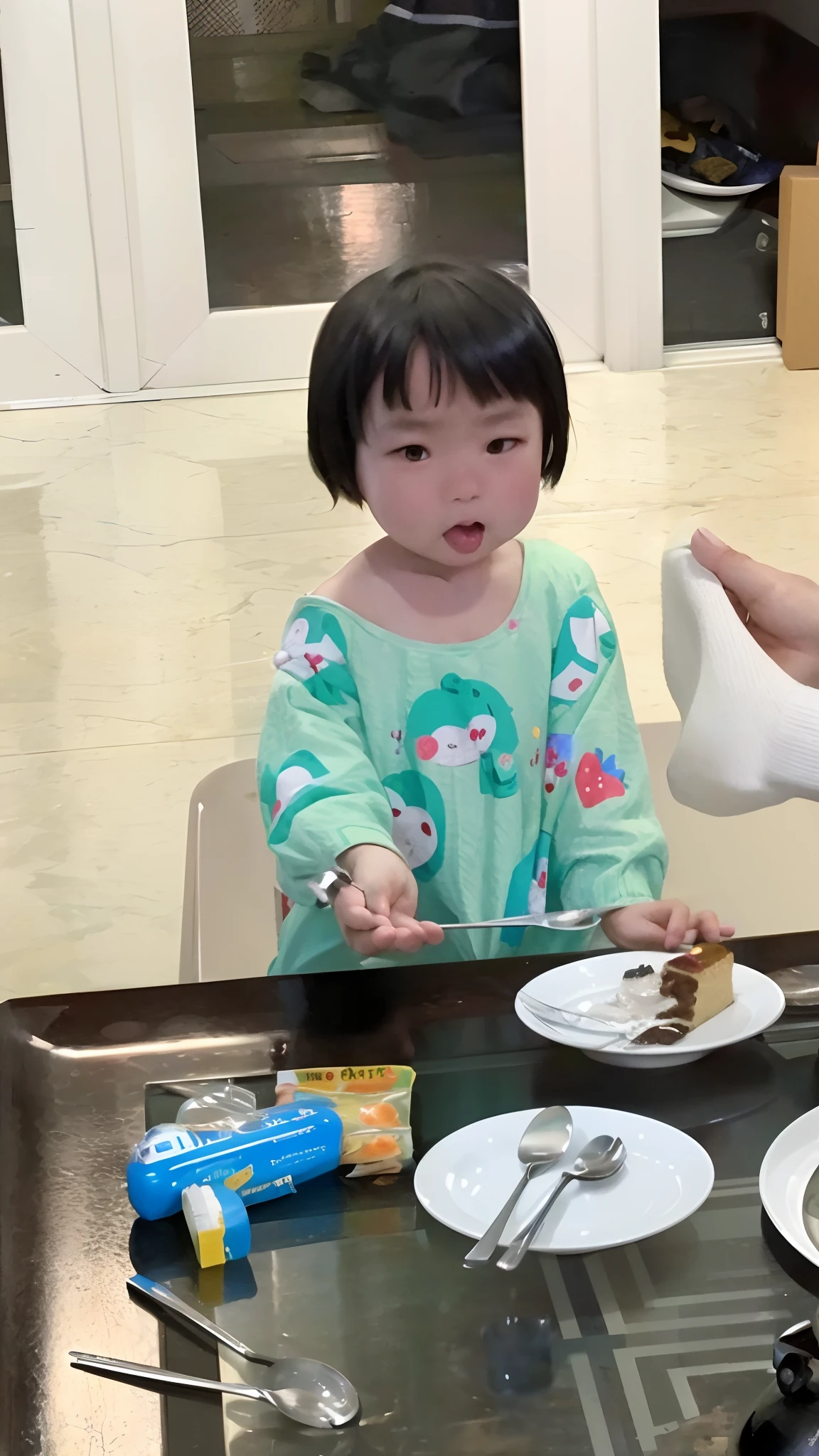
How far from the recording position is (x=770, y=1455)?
1.42ft

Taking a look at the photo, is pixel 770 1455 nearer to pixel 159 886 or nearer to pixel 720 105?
pixel 159 886

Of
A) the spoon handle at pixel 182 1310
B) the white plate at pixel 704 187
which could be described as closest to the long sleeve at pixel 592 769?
the spoon handle at pixel 182 1310

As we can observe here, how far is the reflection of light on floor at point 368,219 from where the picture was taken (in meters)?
3.02

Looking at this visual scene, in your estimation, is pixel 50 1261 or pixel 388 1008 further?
pixel 388 1008

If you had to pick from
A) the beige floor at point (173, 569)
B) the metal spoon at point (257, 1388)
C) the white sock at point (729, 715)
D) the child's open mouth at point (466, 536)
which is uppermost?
the child's open mouth at point (466, 536)

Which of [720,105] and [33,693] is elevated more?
[720,105]

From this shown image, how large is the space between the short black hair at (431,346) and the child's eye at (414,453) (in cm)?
3

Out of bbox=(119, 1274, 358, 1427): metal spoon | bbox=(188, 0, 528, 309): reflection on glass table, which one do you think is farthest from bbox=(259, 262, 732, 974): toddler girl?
bbox=(188, 0, 528, 309): reflection on glass table

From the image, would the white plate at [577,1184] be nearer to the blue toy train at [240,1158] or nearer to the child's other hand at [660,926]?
the blue toy train at [240,1158]

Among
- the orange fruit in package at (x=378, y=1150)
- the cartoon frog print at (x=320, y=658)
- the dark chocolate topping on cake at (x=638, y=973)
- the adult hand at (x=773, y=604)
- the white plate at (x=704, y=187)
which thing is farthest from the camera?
the white plate at (x=704, y=187)

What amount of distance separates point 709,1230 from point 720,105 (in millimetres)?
2899

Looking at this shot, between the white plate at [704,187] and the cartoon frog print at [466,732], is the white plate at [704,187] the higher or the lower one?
the lower one

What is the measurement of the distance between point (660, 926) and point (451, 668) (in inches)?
9.4

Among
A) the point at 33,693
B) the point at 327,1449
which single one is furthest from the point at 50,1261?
the point at 33,693
